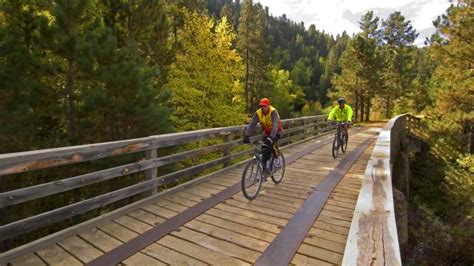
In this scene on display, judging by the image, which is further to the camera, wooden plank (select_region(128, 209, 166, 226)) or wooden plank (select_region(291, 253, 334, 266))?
wooden plank (select_region(128, 209, 166, 226))

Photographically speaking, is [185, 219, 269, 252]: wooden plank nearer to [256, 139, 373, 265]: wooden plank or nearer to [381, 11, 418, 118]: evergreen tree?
[256, 139, 373, 265]: wooden plank

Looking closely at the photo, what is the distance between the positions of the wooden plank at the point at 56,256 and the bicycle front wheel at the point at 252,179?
2867mm

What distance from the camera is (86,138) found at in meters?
9.41

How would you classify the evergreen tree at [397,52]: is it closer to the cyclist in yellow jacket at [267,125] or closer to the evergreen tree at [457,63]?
the evergreen tree at [457,63]

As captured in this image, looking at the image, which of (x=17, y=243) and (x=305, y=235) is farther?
(x=17, y=243)

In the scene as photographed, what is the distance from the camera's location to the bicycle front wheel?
17.9 ft

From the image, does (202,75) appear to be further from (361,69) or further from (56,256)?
(361,69)

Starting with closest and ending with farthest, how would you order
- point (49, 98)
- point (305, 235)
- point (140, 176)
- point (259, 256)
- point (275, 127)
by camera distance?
A: 1. point (259, 256)
2. point (305, 235)
3. point (275, 127)
4. point (49, 98)
5. point (140, 176)

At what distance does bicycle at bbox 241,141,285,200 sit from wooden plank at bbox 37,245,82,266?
2867 mm

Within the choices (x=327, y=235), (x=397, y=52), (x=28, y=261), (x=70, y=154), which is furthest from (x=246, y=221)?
(x=397, y=52)

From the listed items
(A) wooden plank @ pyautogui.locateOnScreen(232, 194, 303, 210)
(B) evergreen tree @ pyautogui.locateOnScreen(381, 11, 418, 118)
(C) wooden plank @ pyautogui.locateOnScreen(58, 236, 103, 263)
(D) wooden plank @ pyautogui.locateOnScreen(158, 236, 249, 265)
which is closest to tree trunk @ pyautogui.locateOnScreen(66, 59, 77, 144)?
(C) wooden plank @ pyautogui.locateOnScreen(58, 236, 103, 263)

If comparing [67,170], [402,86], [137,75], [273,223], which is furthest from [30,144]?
[402,86]

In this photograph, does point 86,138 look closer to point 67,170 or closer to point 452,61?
point 67,170

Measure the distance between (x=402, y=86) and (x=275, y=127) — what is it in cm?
4534
